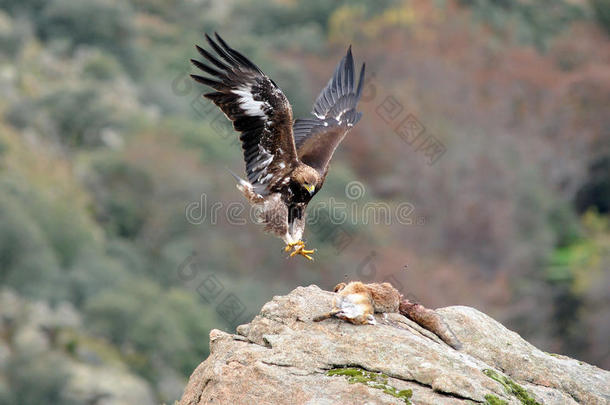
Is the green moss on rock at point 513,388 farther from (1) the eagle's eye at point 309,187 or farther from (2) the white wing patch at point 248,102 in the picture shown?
(2) the white wing patch at point 248,102

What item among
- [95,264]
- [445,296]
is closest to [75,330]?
[95,264]

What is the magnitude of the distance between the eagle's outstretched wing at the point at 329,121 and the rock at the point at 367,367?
4.94 meters

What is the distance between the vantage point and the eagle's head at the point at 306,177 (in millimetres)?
14438

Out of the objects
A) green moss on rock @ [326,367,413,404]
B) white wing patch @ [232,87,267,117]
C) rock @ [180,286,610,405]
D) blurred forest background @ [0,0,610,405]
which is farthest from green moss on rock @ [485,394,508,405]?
blurred forest background @ [0,0,610,405]

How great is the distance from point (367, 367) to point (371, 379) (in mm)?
178

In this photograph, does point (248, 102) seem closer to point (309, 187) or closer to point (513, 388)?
point (309, 187)

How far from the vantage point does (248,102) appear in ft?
45.5

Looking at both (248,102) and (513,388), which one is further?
(248,102)

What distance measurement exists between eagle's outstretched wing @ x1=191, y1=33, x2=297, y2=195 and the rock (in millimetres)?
3634

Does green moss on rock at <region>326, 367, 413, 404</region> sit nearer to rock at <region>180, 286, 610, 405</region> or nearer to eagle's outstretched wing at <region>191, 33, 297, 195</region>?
rock at <region>180, 286, 610, 405</region>

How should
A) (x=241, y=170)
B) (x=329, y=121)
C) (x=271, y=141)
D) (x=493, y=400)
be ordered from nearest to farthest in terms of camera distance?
→ (x=493, y=400)
(x=271, y=141)
(x=329, y=121)
(x=241, y=170)

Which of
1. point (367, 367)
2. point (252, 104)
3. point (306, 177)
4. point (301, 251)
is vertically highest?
point (252, 104)

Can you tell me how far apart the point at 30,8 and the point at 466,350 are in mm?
78637

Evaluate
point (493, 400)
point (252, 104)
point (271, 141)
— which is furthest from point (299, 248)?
point (493, 400)
